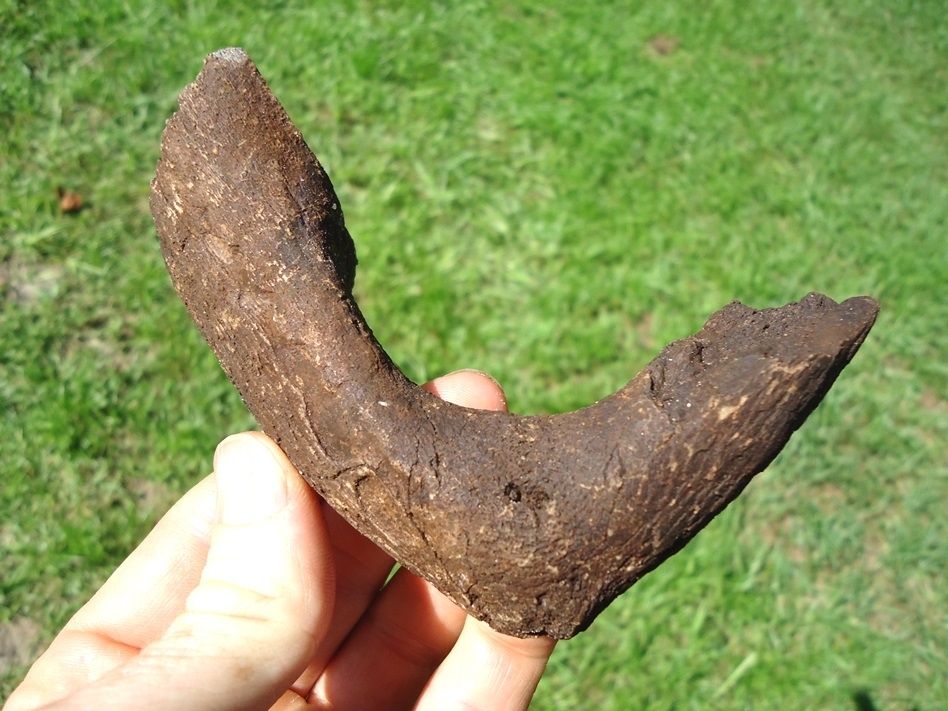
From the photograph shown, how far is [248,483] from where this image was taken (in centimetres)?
237

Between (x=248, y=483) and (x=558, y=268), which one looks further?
(x=558, y=268)

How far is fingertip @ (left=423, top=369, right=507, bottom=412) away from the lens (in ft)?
10.1

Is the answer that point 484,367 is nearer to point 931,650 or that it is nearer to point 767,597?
point 767,597

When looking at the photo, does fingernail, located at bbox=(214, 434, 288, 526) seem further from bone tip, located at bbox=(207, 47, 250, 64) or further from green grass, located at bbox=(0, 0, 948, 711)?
green grass, located at bbox=(0, 0, 948, 711)

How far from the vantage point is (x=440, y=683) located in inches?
111

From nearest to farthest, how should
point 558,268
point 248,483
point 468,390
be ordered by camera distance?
point 248,483
point 468,390
point 558,268

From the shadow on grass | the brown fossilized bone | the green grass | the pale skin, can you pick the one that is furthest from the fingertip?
the shadow on grass

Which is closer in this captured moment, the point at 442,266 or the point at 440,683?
the point at 440,683

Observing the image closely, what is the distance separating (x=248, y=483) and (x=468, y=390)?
97 centimetres

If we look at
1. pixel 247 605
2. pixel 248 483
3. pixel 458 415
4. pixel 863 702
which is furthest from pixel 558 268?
pixel 247 605

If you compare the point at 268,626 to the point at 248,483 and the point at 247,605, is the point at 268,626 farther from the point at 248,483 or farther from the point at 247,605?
the point at 248,483

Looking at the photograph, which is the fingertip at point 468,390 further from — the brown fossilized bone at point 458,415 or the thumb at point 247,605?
the thumb at point 247,605

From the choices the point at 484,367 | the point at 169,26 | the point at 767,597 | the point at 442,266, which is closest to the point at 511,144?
the point at 442,266

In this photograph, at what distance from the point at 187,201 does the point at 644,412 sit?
143 cm
